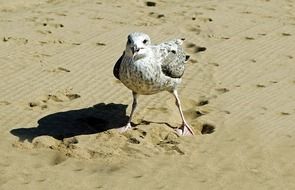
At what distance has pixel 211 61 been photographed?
919 centimetres

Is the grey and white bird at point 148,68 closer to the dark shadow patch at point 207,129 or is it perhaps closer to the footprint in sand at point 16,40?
the dark shadow patch at point 207,129

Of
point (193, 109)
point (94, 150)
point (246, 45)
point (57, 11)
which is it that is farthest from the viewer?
point (57, 11)

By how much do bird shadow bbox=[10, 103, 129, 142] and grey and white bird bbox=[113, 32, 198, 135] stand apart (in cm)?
40

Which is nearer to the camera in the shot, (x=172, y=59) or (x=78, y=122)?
(x=172, y=59)

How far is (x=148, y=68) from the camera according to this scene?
21.5ft

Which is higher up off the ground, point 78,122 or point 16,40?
point 16,40

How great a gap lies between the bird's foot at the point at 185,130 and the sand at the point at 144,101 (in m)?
0.12

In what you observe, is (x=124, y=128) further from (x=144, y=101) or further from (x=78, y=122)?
(x=144, y=101)

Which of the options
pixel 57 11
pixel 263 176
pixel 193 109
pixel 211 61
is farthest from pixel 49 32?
pixel 263 176

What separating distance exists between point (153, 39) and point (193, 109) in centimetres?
260

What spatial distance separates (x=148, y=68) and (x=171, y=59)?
1.61ft

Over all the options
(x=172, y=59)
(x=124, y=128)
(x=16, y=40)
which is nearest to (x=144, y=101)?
(x=124, y=128)

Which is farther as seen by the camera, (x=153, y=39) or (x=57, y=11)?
(x=57, y=11)

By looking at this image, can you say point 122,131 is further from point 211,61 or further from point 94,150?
point 211,61
